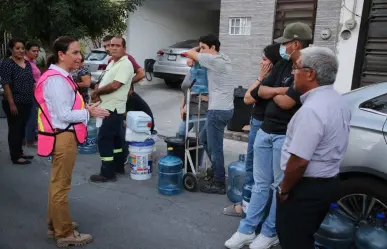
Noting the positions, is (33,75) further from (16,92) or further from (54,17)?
(54,17)

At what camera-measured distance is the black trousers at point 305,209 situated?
85.3 inches

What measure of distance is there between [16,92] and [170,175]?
8.71 feet

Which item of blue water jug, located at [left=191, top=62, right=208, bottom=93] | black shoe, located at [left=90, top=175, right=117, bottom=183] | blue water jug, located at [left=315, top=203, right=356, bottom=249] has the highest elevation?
blue water jug, located at [left=191, top=62, right=208, bottom=93]

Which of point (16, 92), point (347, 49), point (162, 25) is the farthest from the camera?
point (162, 25)

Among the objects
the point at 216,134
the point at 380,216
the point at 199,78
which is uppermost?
the point at 199,78

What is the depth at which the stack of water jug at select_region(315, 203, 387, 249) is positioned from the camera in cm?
288

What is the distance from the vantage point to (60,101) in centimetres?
291

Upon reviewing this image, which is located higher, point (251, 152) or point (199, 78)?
point (199, 78)

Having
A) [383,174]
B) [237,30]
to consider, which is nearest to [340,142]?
[383,174]

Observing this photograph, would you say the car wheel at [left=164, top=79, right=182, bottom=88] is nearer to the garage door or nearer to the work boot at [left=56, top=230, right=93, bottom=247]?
the garage door

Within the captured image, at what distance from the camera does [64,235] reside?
3236mm

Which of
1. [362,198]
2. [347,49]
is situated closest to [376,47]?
[347,49]

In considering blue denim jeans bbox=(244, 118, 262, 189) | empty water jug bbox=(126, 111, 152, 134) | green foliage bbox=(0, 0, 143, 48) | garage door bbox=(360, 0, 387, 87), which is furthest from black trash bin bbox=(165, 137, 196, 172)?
green foliage bbox=(0, 0, 143, 48)

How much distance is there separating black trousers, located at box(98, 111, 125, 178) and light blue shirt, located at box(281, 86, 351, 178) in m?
2.96
